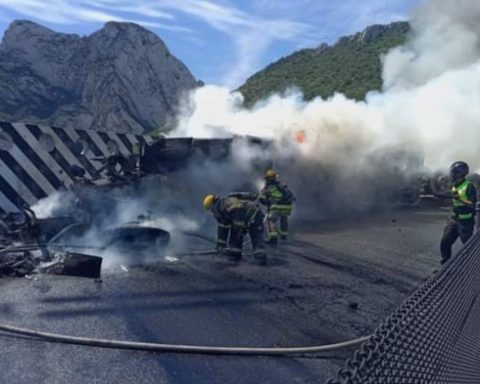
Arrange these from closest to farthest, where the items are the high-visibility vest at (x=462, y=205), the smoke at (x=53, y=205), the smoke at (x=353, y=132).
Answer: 1. the high-visibility vest at (x=462, y=205)
2. the smoke at (x=53, y=205)
3. the smoke at (x=353, y=132)

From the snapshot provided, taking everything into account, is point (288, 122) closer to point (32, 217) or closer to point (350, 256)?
point (350, 256)

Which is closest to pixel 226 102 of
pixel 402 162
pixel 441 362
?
pixel 402 162

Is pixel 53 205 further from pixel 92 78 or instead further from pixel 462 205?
pixel 92 78

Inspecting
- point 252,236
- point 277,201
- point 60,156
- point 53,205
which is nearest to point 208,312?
point 252,236

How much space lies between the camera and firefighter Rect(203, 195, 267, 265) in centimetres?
873

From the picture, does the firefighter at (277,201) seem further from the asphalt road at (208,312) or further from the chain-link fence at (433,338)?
the chain-link fence at (433,338)

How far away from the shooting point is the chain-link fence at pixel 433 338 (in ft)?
7.33

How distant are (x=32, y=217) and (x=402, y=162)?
12947mm

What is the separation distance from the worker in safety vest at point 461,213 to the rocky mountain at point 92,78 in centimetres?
2854

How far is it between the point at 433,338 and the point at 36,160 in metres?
9.67

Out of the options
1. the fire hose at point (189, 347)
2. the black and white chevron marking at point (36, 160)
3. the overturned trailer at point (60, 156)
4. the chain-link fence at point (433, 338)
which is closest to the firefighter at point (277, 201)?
the overturned trailer at point (60, 156)

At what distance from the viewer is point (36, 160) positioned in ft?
36.9

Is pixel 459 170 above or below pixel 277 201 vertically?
above

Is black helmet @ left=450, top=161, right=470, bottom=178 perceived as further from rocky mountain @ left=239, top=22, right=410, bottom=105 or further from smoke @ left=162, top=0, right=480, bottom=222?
rocky mountain @ left=239, top=22, right=410, bottom=105
